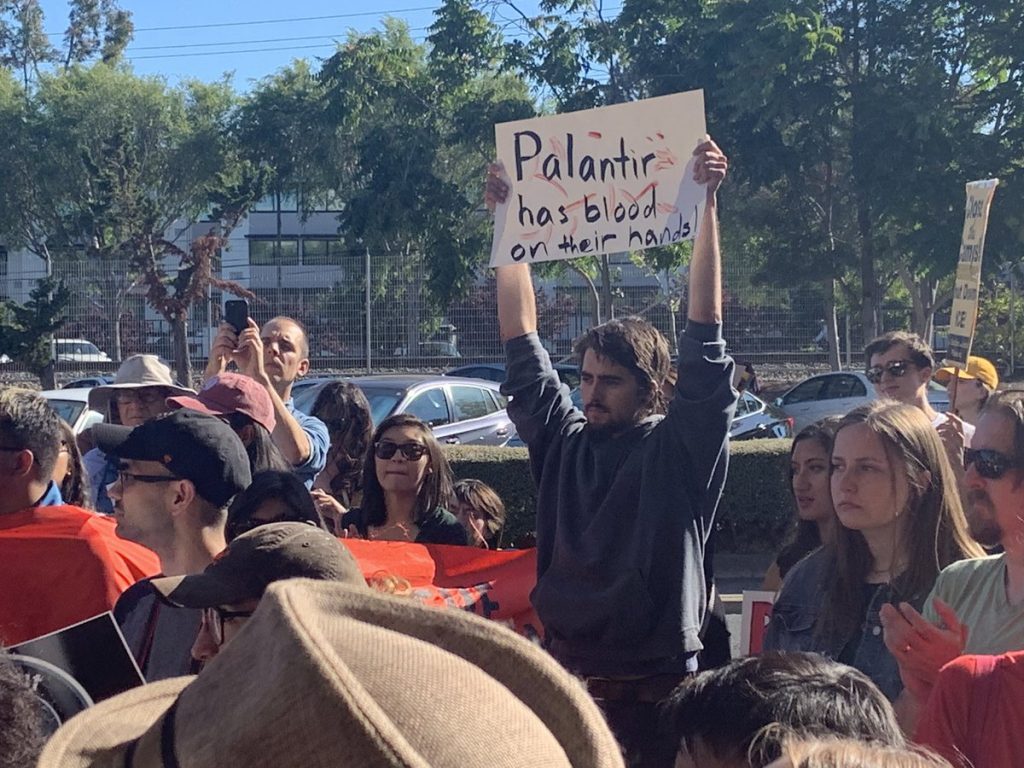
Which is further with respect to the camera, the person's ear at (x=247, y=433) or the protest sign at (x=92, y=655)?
the person's ear at (x=247, y=433)

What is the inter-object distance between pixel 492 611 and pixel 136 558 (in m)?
1.27

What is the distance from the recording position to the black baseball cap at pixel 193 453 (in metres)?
3.24

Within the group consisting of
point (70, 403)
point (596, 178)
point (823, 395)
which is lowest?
point (823, 395)

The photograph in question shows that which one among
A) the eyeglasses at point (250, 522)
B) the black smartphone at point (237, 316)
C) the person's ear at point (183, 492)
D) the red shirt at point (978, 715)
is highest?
the black smartphone at point (237, 316)

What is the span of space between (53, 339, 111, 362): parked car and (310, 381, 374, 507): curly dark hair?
16.3 metres

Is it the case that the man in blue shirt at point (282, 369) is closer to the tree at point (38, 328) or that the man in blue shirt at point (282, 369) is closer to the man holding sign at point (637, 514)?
the man holding sign at point (637, 514)

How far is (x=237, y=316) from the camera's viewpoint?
515 cm

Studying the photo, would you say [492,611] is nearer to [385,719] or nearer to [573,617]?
[573,617]

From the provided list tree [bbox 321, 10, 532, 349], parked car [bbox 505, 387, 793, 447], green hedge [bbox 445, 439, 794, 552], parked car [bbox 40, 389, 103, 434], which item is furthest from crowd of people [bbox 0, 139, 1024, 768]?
tree [bbox 321, 10, 532, 349]

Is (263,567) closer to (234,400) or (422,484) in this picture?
(234,400)

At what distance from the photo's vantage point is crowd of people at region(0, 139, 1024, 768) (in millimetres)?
1195

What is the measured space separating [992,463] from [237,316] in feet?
10.1

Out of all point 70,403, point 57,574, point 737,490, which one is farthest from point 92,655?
point 70,403

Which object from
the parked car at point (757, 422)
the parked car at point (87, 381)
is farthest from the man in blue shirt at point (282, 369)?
the parked car at point (87, 381)
